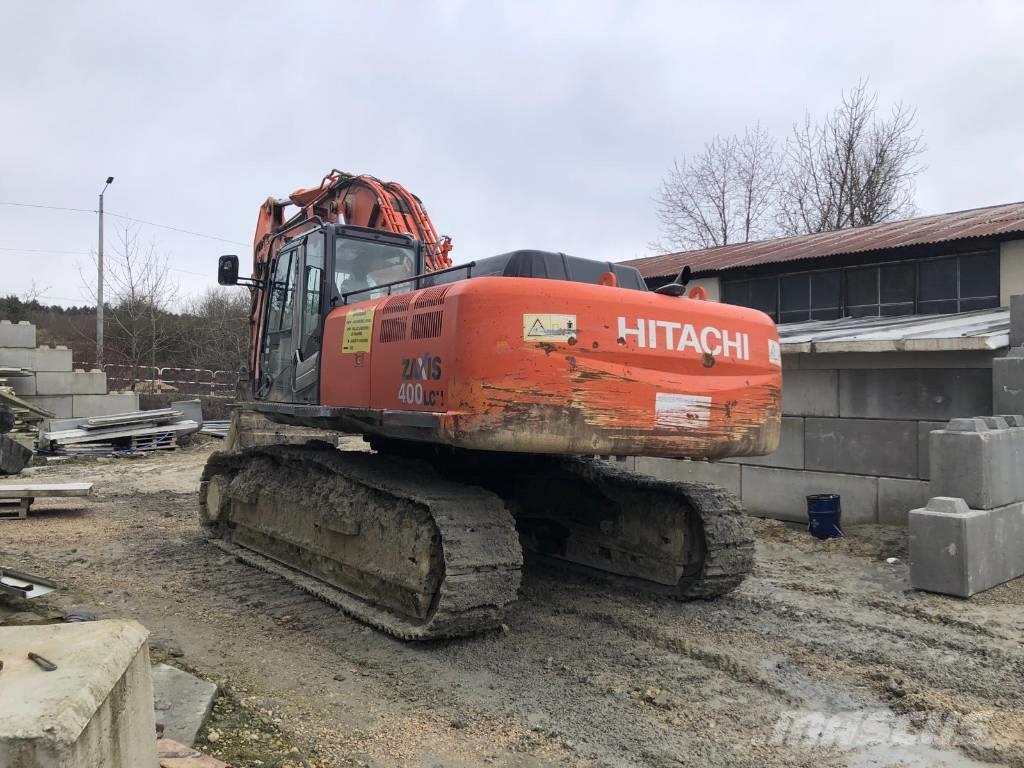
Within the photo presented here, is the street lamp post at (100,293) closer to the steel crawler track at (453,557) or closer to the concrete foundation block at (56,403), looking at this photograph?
the concrete foundation block at (56,403)

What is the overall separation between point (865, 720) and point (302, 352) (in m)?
4.52

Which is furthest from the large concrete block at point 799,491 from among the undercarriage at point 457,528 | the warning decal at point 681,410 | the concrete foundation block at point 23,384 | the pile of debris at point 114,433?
the concrete foundation block at point 23,384

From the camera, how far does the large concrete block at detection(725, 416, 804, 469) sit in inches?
364

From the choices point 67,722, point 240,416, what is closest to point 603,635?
point 67,722

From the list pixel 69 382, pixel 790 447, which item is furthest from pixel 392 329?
pixel 69 382

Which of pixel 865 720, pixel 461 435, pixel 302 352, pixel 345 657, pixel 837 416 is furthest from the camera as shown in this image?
pixel 837 416

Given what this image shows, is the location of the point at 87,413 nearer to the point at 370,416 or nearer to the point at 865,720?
the point at 370,416

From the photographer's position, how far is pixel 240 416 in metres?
11.5

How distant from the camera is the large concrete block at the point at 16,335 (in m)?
16.7

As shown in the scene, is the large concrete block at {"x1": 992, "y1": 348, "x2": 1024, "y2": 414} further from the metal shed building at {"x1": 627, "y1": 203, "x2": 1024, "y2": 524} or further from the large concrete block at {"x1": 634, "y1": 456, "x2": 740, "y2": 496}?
the large concrete block at {"x1": 634, "y1": 456, "x2": 740, "y2": 496}

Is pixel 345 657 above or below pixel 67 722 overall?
below

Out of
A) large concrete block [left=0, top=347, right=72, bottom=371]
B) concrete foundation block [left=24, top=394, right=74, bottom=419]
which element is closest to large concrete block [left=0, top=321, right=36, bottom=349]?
large concrete block [left=0, top=347, right=72, bottom=371]

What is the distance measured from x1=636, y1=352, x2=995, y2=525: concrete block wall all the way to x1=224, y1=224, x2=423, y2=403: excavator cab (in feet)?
16.4

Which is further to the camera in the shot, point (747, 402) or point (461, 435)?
point (747, 402)
